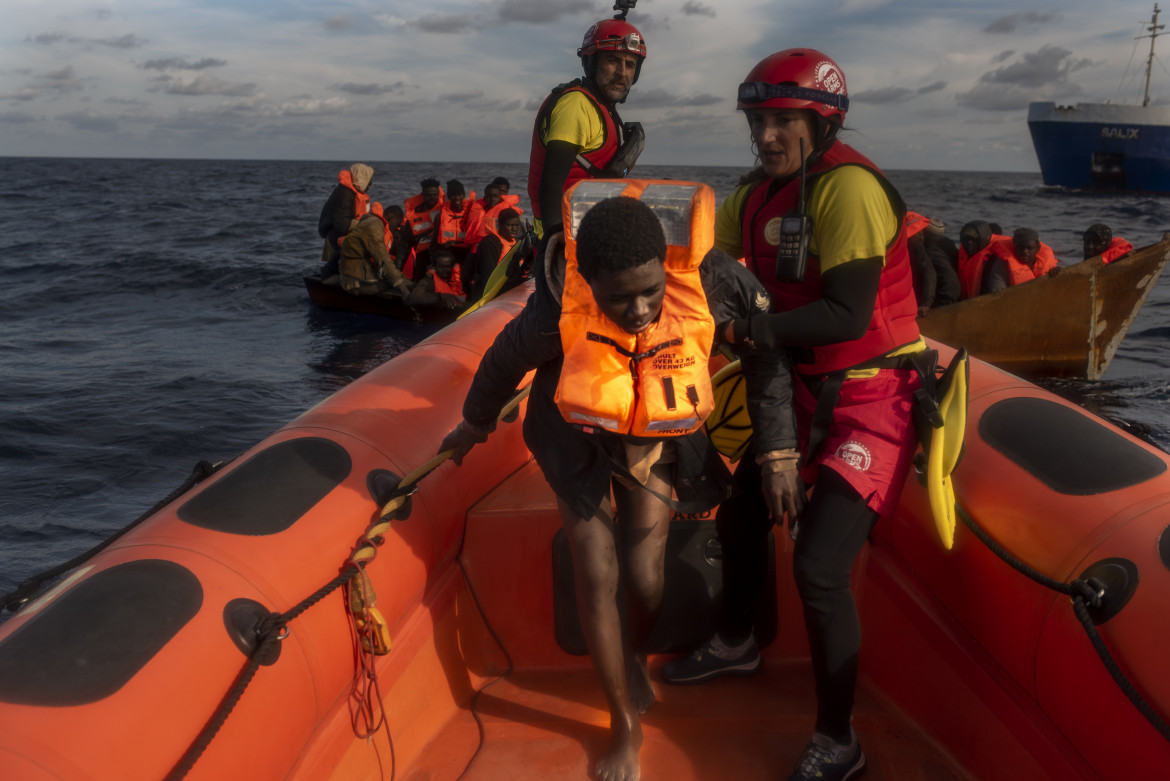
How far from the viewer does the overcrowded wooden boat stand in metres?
10.9

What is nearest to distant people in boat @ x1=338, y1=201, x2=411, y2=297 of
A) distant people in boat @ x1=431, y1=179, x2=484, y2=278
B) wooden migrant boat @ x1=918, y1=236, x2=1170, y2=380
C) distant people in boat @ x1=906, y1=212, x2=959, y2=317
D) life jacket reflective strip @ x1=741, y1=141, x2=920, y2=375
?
distant people in boat @ x1=431, y1=179, x2=484, y2=278

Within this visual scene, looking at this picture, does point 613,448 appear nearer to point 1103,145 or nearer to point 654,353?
point 654,353

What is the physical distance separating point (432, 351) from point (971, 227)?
7.82m

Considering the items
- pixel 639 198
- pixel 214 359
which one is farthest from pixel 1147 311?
pixel 639 198

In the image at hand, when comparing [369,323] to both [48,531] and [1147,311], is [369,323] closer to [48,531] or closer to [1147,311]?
[48,531]

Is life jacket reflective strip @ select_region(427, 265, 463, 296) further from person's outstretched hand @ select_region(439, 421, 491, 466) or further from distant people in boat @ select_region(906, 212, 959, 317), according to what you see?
person's outstretched hand @ select_region(439, 421, 491, 466)

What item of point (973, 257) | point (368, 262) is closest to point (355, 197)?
point (368, 262)

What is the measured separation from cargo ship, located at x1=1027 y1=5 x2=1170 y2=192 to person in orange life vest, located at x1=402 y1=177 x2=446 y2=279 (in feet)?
139

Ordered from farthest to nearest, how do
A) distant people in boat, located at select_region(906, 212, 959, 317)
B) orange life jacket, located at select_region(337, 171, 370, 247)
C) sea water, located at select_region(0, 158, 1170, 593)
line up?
orange life jacket, located at select_region(337, 171, 370, 247) → distant people in boat, located at select_region(906, 212, 959, 317) → sea water, located at select_region(0, 158, 1170, 593)

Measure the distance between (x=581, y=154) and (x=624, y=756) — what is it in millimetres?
2358

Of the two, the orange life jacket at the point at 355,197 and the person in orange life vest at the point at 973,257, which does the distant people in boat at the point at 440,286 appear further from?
the person in orange life vest at the point at 973,257

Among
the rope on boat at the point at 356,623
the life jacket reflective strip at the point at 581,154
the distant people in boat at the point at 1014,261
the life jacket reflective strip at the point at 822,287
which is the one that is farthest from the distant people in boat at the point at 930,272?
the rope on boat at the point at 356,623

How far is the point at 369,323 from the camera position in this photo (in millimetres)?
11711

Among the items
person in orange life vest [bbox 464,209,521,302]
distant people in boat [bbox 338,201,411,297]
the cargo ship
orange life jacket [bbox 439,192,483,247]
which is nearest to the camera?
person in orange life vest [bbox 464,209,521,302]
